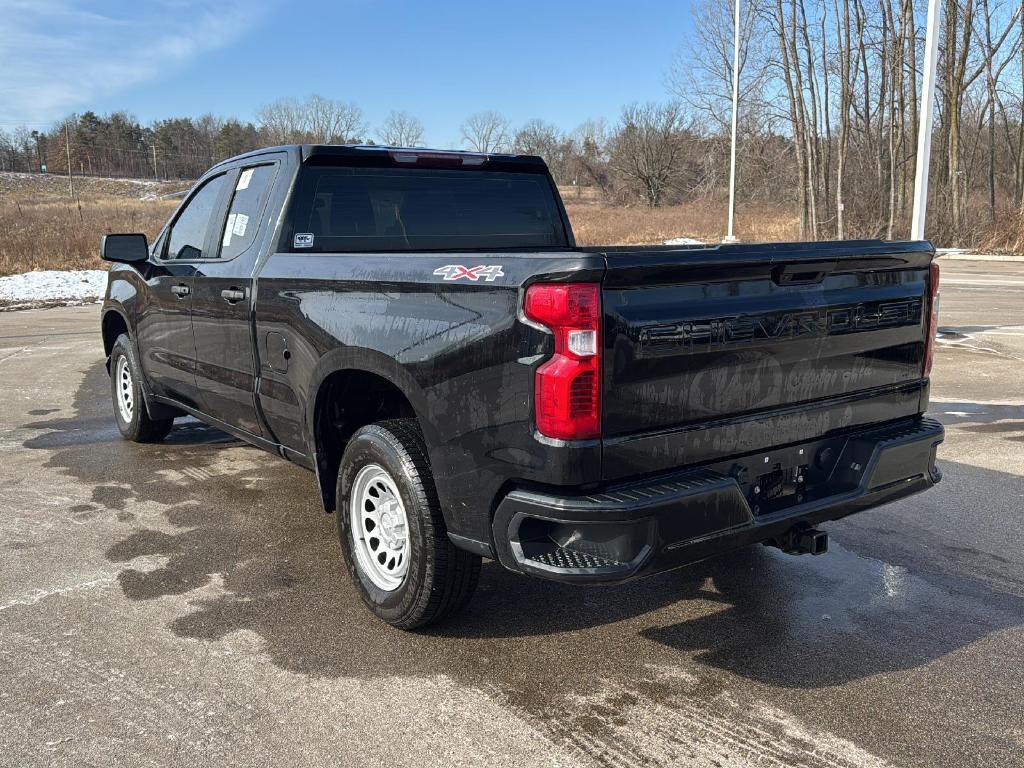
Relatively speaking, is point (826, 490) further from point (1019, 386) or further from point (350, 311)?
point (1019, 386)

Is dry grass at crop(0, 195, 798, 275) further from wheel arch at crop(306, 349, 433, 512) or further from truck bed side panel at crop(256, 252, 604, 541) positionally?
truck bed side panel at crop(256, 252, 604, 541)

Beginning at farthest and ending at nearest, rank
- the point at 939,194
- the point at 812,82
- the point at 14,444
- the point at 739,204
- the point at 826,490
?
the point at 739,204 < the point at 939,194 < the point at 812,82 < the point at 14,444 < the point at 826,490

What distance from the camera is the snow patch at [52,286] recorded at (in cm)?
1912

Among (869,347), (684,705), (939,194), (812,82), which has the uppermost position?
(812,82)

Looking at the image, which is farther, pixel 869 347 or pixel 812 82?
pixel 812 82

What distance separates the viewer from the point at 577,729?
2.83m

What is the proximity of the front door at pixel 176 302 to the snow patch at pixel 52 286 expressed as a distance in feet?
47.6

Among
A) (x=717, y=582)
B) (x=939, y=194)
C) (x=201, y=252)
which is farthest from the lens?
(x=939, y=194)

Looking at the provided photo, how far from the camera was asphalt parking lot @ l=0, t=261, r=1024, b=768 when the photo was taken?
2.76 meters

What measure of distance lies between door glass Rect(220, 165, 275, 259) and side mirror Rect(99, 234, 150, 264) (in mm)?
1162

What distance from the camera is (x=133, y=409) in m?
6.49

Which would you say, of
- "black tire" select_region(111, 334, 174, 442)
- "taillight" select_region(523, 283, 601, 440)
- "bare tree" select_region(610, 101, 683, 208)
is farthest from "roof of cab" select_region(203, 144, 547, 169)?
"bare tree" select_region(610, 101, 683, 208)

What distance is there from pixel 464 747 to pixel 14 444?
18.1ft

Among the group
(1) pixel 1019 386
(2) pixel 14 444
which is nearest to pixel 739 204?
(1) pixel 1019 386
